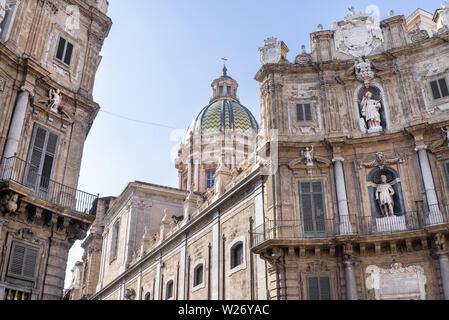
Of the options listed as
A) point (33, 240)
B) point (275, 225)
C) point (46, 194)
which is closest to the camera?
point (33, 240)

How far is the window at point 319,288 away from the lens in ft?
63.2

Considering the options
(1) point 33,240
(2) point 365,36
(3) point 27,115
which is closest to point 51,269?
(1) point 33,240

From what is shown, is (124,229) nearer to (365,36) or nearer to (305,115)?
(305,115)

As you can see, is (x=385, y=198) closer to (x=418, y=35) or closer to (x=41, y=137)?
(x=418, y=35)

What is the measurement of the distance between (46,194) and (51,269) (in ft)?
8.16

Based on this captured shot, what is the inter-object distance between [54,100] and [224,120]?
36034 millimetres

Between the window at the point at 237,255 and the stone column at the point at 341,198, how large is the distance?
17.7ft

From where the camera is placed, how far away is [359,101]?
23.0 meters

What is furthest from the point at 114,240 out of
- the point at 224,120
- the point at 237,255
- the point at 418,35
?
the point at 418,35

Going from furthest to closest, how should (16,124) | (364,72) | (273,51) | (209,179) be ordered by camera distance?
1. (209,179)
2. (273,51)
3. (364,72)
4. (16,124)

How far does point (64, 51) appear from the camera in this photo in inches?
749

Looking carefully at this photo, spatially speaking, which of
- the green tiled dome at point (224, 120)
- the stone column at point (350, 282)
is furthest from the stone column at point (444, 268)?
the green tiled dome at point (224, 120)

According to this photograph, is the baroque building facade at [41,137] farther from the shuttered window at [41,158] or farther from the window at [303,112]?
the window at [303,112]

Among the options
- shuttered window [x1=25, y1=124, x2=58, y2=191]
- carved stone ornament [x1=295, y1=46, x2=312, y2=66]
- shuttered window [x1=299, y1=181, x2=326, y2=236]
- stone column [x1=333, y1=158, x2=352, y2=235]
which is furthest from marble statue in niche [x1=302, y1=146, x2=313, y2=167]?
shuttered window [x1=25, y1=124, x2=58, y2=191]
